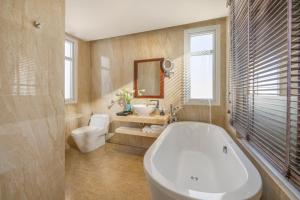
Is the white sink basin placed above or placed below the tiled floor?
above

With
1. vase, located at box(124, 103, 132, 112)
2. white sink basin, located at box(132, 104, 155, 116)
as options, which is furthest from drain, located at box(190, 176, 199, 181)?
vase, located at box(124, 103, 132, 112)

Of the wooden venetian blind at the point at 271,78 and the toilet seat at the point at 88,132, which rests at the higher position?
the wooden venetian blind at the point at 271,78

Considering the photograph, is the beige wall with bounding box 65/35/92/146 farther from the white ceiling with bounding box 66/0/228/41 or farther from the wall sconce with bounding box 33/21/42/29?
the wall sconce with bounding box 33/21/42/29

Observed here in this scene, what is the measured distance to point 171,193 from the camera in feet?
2.77

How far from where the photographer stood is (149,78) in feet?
10.2

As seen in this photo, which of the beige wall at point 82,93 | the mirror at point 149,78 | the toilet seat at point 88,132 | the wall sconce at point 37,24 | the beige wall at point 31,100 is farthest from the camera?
the beige wall at point 82,93

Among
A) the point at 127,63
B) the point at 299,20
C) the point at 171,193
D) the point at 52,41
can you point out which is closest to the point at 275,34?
the point at 299,20

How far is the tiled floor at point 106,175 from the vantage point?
176cm

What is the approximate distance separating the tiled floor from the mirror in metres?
1.18

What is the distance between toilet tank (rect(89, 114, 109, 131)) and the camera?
3.33m

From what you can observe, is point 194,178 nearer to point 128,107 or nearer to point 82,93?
point 128,107

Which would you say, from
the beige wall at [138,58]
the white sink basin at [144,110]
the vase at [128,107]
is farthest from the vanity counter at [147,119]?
the beige wall at [138,58]

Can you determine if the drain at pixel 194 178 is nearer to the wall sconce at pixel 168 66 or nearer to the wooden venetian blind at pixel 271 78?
the wooden venetian blind at pixel 271 78

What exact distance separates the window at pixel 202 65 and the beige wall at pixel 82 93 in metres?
2.28
